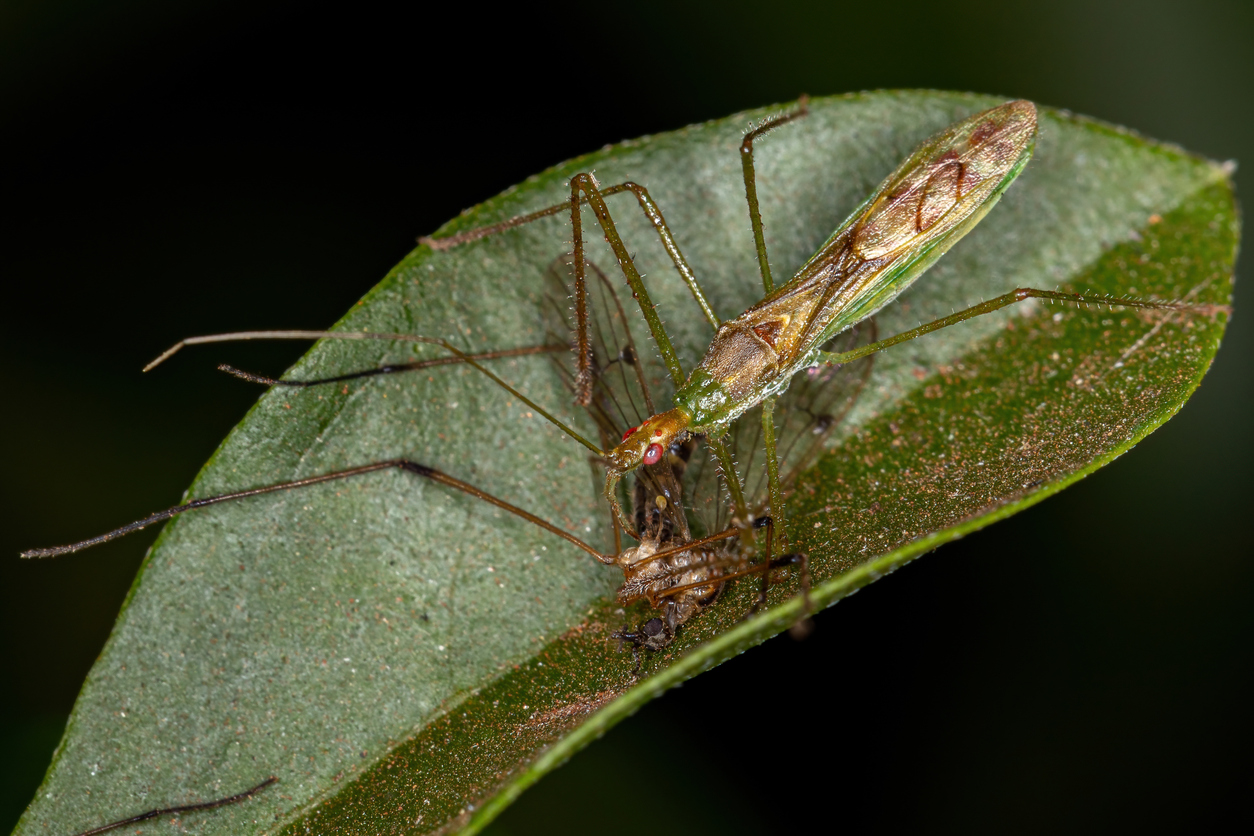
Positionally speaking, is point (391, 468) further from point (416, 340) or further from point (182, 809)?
point (182, 809)

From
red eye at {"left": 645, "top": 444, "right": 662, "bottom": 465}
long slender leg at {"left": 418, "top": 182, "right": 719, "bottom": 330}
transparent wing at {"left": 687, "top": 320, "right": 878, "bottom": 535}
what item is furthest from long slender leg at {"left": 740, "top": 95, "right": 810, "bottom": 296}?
red eye at {"left": 645, "top": 444, "right": 662, "bottom": 465}

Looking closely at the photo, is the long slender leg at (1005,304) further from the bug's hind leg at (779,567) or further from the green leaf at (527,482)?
the bug's hind leg at (779,567)

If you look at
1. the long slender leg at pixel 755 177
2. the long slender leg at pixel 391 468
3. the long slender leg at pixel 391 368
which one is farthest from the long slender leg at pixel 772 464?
the long slender leg at pixel 391 368

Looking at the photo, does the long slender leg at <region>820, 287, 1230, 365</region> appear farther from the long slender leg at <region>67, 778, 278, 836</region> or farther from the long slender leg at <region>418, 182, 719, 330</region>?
the long slender leg at <region>67, 778, 278, 836</region>

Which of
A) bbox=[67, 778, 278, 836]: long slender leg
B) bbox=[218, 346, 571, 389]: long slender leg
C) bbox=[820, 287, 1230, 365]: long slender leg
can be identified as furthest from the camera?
bbox=[820, 287, 1230, 365]: long slender leg

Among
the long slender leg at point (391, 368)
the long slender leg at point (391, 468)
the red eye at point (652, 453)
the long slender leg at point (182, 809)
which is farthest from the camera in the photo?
the red eye at point (652, 453)

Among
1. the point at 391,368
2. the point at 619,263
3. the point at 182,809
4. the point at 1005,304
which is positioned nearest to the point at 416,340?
the point at 391,368
